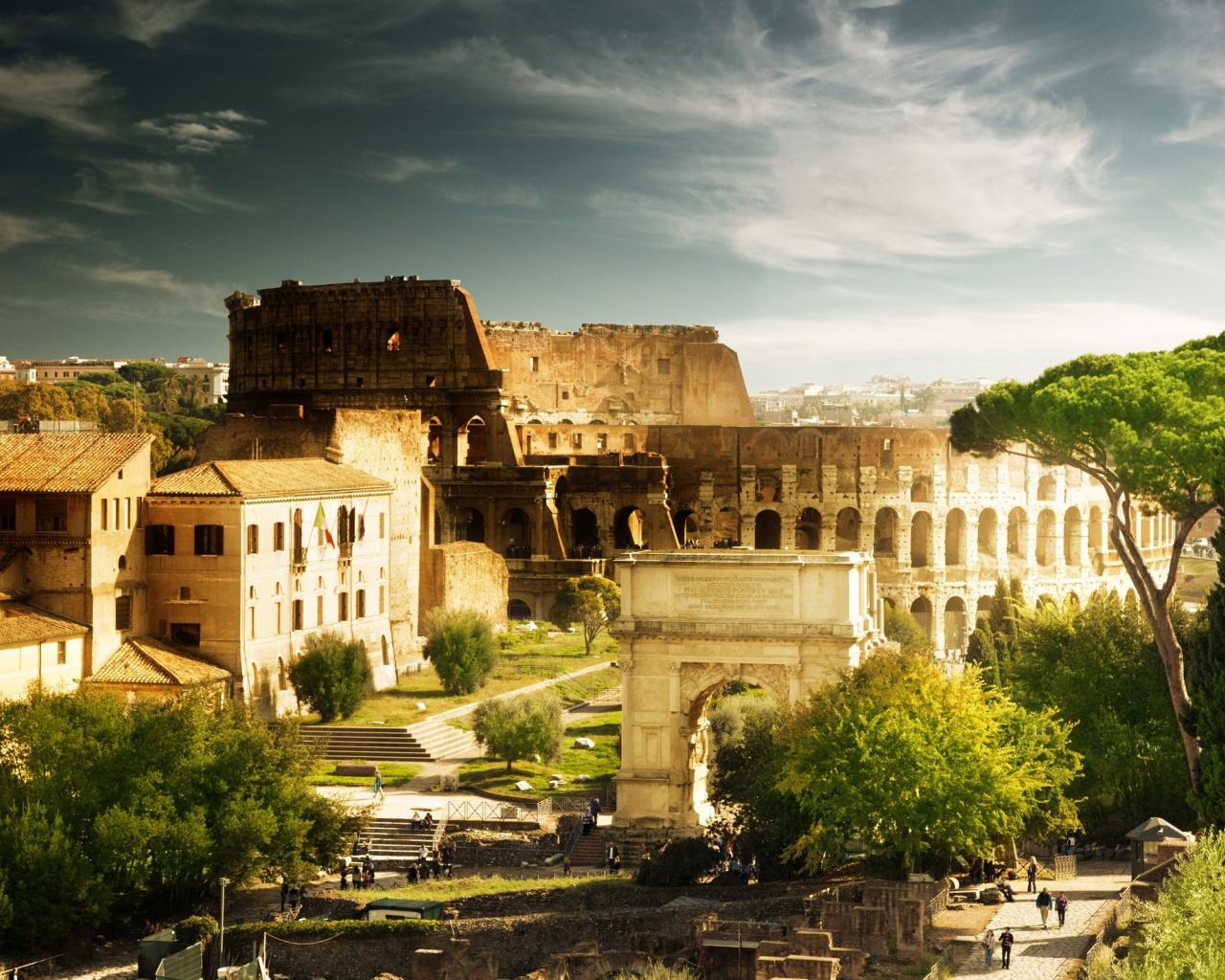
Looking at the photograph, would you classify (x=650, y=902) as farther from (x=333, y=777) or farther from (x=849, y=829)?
(x=333, y=777)

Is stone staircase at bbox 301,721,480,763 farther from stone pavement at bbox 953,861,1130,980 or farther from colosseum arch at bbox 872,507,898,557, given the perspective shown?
colosseum arch at bbox 872,507,898,557

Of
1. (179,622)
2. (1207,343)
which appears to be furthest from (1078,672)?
(179,622)

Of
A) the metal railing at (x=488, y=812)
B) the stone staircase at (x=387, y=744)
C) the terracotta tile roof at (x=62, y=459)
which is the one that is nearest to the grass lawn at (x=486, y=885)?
the metal railing at (x=488, y=812)

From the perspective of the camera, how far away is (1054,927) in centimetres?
2944

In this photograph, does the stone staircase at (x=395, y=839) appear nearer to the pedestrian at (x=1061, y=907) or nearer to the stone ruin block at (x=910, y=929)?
the stone ruin block at (x=910, y=929)

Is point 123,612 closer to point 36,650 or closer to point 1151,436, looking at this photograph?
point 36,650

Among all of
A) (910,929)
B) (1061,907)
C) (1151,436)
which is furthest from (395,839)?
(1151,436)

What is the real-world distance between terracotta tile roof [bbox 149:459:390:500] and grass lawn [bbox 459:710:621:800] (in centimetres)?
861

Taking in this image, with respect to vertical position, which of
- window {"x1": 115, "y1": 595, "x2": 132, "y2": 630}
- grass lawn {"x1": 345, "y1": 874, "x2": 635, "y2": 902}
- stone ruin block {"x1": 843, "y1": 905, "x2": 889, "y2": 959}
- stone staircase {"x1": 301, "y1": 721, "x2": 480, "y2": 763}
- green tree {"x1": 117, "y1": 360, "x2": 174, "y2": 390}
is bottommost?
grass lawn {"x1": 345, "y1": 874, "x2": 635, "y2": 902}

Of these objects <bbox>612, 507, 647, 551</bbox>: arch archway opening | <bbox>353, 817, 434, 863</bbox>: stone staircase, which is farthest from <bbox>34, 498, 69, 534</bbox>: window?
<bbox>612, 507, 647, 551</bbox>: arch archway opening

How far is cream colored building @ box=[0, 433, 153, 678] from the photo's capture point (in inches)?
1688

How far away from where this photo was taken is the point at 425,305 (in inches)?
3233

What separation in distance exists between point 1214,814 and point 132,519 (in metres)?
25.7

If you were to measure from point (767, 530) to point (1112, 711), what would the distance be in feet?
154
